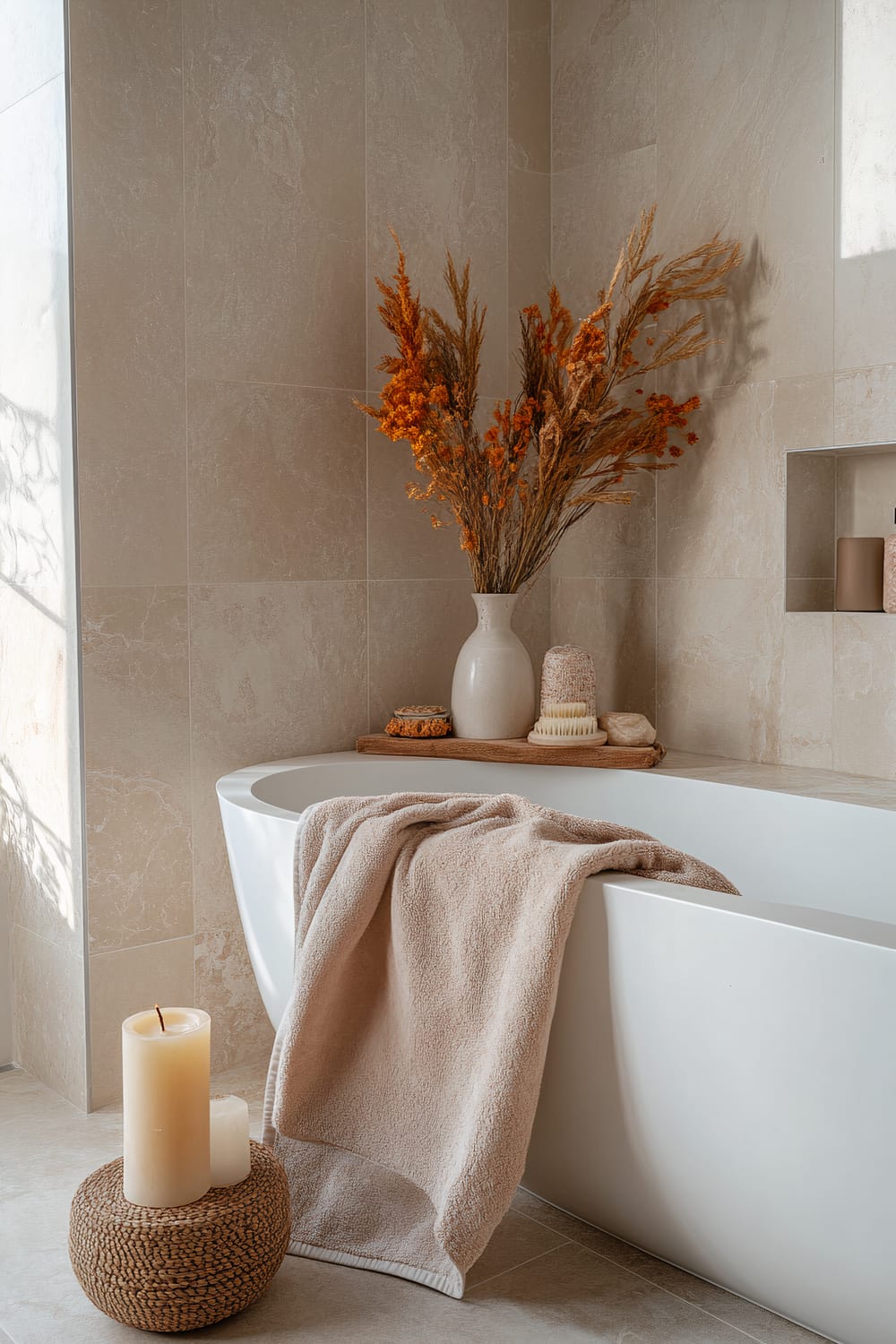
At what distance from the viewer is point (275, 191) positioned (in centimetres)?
263

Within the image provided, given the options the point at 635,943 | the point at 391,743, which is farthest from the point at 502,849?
the point at 391,743

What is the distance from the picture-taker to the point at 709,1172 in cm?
157

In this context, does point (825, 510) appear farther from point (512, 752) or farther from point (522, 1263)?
point (522, 1263)

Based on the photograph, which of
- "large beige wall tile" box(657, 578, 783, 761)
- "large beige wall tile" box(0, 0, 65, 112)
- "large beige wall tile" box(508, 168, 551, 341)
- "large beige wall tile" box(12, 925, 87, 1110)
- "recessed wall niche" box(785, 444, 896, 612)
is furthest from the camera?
"large beige wall tile" box(508, 168, 551, 341)

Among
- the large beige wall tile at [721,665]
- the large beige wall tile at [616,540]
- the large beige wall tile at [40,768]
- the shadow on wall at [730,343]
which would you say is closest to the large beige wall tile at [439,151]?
the large beige wall tile at [616,540]

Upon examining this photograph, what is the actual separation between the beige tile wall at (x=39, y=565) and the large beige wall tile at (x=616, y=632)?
1.29 meters

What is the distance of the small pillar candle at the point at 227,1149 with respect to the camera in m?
1.69

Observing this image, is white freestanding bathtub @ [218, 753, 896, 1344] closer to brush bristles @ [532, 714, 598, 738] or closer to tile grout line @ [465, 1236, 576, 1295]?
tile grout line @ [465, 1236, 576, 1295]

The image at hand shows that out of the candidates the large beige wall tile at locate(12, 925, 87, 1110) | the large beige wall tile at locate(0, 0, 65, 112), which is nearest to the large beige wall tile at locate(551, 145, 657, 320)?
the large beige wall tile at locate(0, 0, 65, 112)

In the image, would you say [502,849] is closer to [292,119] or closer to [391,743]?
[391,743]

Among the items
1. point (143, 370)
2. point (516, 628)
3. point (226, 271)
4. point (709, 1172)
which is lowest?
point (709, 1172)

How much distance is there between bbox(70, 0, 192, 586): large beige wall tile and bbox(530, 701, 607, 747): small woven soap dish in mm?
822

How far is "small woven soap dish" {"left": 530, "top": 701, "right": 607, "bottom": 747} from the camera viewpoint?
8.84 ft

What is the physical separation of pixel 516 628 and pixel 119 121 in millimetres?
1435
